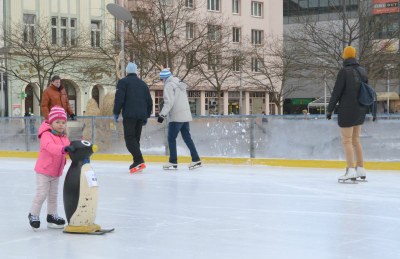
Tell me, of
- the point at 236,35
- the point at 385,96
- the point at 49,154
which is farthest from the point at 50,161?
the point at 236,35

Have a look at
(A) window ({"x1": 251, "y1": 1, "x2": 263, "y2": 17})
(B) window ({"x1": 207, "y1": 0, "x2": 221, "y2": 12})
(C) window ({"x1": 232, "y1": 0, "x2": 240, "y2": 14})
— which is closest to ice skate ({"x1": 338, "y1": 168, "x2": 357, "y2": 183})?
(B) window ({"x1": 207, "y1": 0, "x2": 221, "y2": 12})

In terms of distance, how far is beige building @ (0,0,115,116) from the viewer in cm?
3743

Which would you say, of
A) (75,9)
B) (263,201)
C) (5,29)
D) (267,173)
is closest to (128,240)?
(263,201)

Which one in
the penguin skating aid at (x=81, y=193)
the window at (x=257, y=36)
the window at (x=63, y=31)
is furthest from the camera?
the window at (x=257, y=36)

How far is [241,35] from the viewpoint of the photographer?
58031mm

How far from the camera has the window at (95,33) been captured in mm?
41537

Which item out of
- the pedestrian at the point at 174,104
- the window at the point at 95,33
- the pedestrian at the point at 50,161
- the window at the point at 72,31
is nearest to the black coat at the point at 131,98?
the pedestrian at the point at 174,104

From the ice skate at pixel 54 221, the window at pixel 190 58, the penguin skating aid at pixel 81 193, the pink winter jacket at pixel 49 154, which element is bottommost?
the ice skate at pixel 54 221

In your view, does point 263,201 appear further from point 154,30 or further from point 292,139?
point 154,30

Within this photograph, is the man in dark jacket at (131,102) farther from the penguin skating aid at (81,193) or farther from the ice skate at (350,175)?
the penguin skating aid at (81,193)

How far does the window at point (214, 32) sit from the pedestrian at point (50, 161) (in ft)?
113

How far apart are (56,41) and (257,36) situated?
952 inches

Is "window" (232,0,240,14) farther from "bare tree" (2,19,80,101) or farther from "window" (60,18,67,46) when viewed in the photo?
"bare tree" (2,19,80,101)

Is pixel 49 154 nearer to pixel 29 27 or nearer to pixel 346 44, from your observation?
pixel 346 44
